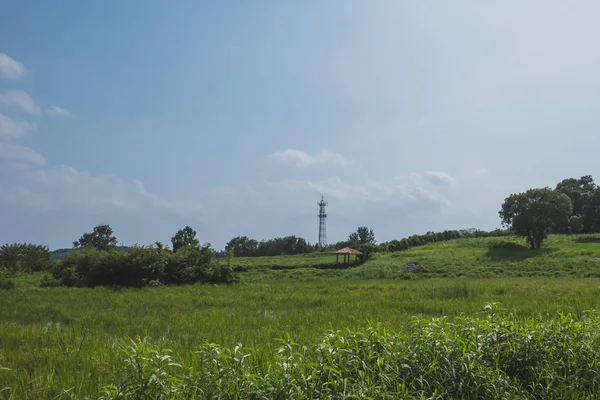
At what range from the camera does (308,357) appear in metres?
4.52

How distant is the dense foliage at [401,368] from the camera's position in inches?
144

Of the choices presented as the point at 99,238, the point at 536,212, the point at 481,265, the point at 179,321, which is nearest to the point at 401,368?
the point at 179,321

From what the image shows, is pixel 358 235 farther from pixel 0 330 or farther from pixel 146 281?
pixel 0 330

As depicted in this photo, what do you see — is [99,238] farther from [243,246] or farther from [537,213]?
[537,213]

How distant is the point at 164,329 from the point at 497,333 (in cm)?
625

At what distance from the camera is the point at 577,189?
2926 inches

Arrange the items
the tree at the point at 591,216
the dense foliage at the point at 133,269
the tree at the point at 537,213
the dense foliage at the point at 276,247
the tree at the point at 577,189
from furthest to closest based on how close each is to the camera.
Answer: the dense foliage at the point at 276,247 < the tree at the point at 577,189 < the tree at the point at 591,216 < the tree at the point at 537,213 < the dense foliage at the point at 133,269

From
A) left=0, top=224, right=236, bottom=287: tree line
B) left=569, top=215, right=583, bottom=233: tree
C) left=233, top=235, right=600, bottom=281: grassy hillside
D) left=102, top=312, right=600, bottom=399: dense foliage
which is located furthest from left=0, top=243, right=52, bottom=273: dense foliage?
left=569, top=215, right=583, bottom=233: tree

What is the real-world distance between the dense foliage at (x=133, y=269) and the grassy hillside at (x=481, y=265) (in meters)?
6.86

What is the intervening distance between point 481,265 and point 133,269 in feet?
89.1

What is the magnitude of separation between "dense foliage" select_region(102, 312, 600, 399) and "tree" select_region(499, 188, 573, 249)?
4389 centimetres

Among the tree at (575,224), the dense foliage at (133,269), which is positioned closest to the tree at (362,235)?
the tree at (575,224)

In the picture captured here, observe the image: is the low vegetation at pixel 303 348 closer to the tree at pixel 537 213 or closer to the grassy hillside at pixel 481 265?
the grassy hillside at pixel 481 265

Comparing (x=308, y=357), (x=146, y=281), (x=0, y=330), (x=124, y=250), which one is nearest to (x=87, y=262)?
(x=124, y=250)
